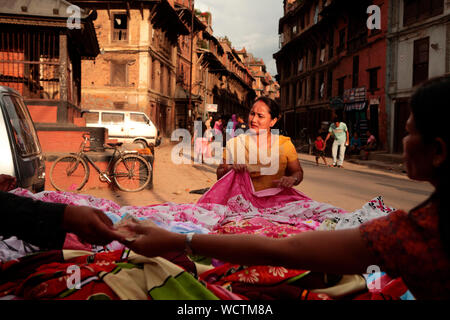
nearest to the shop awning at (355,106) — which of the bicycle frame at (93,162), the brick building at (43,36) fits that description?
the brick building at (43,36)

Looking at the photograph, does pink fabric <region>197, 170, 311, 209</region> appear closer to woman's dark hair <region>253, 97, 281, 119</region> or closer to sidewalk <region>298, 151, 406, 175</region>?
woman's dark hair <region>253, 97, 281, 119</region>

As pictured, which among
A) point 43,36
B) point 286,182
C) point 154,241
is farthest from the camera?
point 43,36

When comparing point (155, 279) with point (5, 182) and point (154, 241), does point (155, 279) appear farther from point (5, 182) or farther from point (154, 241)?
point (5, 182)

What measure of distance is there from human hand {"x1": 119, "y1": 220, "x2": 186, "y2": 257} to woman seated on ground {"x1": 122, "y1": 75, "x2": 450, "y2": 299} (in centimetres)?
25

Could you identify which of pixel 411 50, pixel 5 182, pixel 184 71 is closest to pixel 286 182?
pixel 5 182

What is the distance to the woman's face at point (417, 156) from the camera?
3.72 ft

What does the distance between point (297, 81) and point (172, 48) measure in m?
14.8

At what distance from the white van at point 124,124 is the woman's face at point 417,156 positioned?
19.0 m

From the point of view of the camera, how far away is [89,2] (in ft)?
89.1

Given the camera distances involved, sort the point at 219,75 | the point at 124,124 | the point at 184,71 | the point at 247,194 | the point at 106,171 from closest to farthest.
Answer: the point at 247,194
the point at 106,171
the point at 124,124
the point at 184,71
the point at 219,75

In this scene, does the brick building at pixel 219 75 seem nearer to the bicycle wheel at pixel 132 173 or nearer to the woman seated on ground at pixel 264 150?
the bicycle wheel at pixel 132 173

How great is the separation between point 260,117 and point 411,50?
2001 centimetres

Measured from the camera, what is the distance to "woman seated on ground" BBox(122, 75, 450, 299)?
108 centimetres

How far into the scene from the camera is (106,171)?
8.87m
